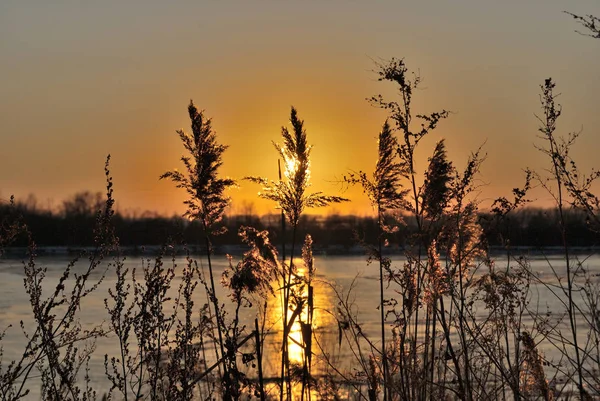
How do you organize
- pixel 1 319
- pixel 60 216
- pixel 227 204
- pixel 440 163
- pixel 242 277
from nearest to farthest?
pixel 242 277, pixel 440 163, pixel 227 204, pixel 1 319, pixel 60 216

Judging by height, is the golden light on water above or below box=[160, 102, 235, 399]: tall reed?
below

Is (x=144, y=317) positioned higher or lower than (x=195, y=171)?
lower

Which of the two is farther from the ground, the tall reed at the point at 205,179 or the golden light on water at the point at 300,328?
the tall reed at the point at 205,179

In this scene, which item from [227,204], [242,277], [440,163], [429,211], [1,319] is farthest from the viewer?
[1,319]

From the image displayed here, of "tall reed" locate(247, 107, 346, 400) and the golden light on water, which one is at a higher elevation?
"tall reed" locate(247, 107, 346, 400)

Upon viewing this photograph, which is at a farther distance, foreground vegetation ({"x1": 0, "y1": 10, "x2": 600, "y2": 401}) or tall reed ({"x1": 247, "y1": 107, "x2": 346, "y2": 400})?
tall reed ({"x1": 247, "y1": 107, "x2": 346, "y2": 400})

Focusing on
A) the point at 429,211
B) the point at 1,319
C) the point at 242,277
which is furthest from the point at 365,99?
the point at 1,319

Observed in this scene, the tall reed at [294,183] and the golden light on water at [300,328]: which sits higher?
the tall reed at [294,183]

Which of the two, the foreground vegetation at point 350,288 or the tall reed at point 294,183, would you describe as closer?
the foreground vegetation at point 350,288

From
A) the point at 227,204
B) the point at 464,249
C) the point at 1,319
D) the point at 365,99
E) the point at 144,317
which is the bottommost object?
the point at 1,319

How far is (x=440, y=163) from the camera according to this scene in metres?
5.42

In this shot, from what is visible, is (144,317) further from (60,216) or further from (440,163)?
(60,216)

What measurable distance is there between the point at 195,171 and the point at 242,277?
1.87 metres

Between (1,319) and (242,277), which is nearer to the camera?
(242,277)
